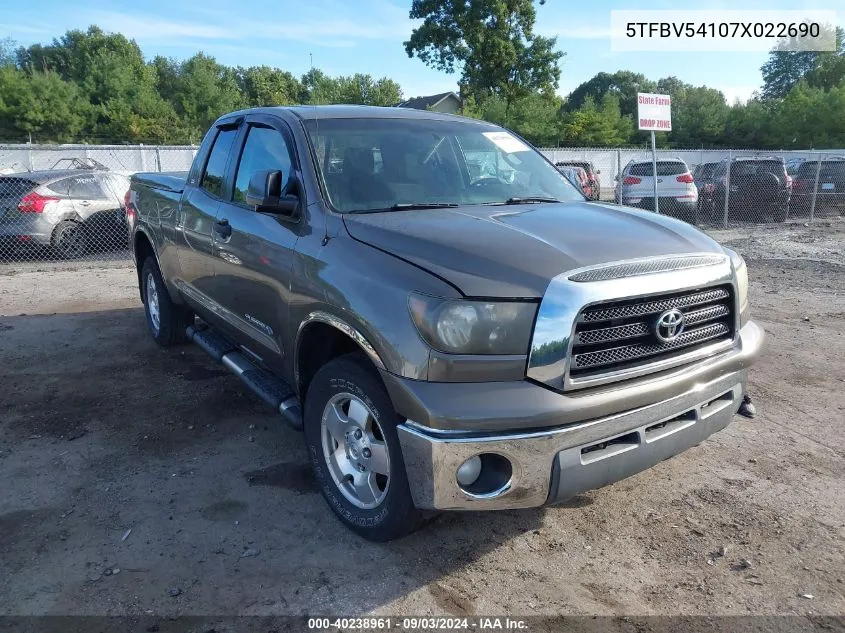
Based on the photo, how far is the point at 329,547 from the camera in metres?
3.09

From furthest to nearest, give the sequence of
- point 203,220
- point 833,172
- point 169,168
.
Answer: point 169,168 → point 833,172 → point 203,220

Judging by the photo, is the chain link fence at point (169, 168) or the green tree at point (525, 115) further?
the green tree at point (525, 115)

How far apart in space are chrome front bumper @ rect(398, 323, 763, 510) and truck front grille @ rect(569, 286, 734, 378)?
0.21 m

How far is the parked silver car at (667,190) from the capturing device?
16172 millimetres

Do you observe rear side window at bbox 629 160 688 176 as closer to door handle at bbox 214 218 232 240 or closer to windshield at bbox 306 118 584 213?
windshield at bbox 306 118 584 213

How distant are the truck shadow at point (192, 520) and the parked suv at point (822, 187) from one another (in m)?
17.8

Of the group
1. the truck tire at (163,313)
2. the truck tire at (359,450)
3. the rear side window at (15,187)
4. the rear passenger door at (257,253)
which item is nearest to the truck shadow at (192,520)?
the truck tire at (359,450)

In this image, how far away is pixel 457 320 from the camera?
2.51 metres

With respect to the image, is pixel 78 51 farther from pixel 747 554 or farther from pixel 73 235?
pixel 747 554

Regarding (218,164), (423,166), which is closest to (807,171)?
(423,166)

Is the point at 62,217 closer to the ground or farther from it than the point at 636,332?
farther from it

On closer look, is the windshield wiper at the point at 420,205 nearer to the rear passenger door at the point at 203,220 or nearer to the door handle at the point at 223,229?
the door handle at the point at 223,229

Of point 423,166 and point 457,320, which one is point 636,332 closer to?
point 457,320

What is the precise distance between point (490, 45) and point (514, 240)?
40909 mm
